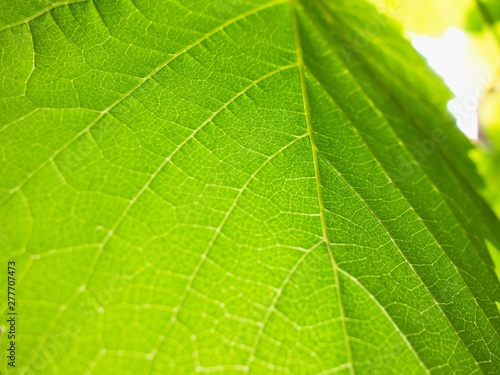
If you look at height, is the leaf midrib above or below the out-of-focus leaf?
below

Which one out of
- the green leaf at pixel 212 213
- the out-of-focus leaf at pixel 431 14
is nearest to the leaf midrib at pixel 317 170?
the green leaf at pixel 212 213

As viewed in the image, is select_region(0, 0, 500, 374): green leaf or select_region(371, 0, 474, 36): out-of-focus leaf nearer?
select_region(0, 0, 500, 374): green leaf

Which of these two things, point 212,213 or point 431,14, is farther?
point 431,14

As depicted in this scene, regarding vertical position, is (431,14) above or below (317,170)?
above

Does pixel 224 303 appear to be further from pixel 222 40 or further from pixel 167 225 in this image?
pixel 222 40

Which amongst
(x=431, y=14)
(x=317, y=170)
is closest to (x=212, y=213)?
(x=317, y=170)

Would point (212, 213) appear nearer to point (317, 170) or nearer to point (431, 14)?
point (317, 170)

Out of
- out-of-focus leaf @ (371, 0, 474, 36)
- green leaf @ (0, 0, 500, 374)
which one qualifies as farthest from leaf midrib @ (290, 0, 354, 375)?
out-of-focus leaf @ (371, 0, 474, 36)

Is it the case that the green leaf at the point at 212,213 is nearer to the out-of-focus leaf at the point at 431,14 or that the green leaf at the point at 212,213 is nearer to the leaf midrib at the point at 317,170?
the leaf midrib at the point at 317,170

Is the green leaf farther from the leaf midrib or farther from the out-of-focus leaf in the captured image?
the out-of-focus leaf
